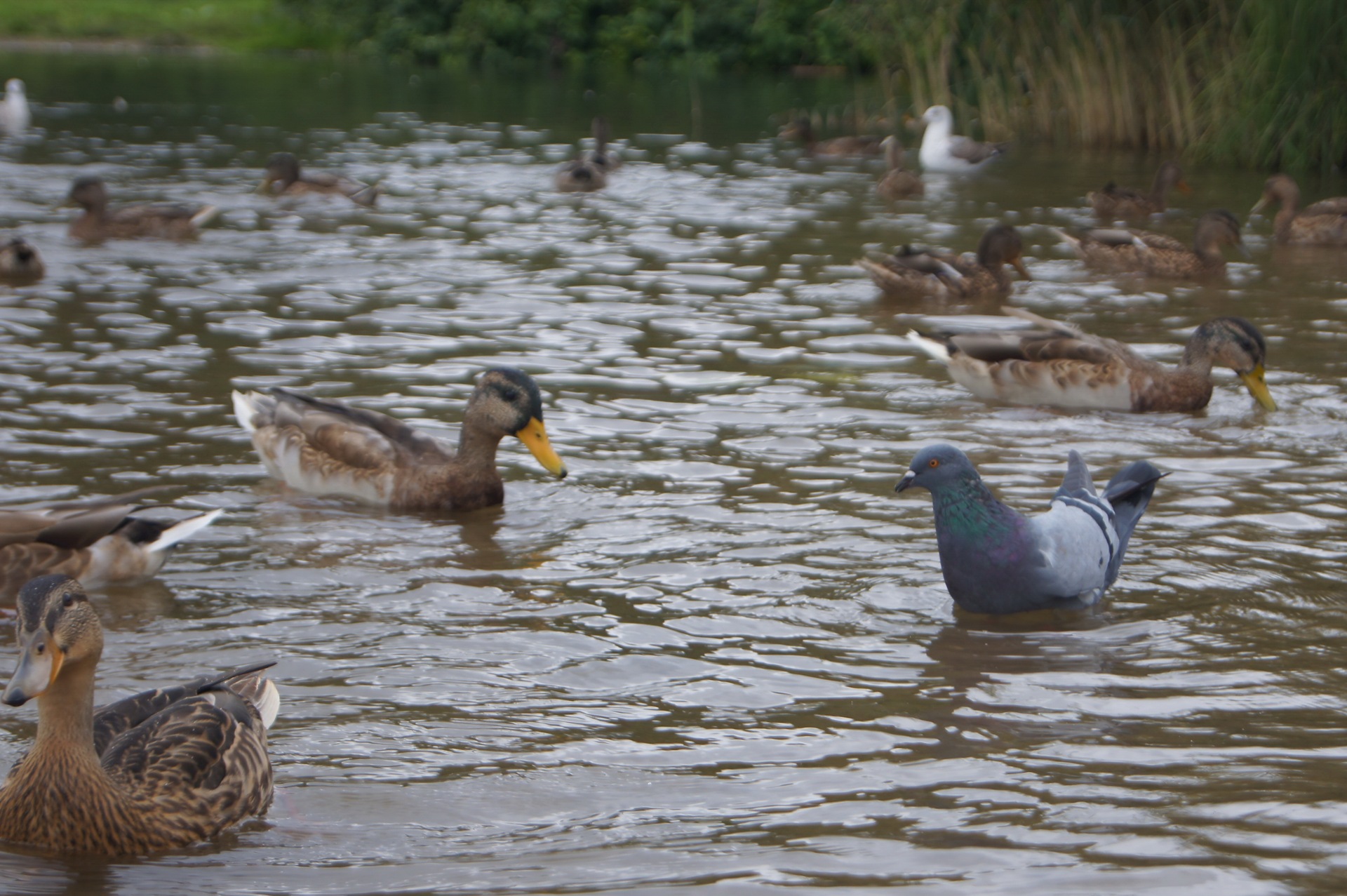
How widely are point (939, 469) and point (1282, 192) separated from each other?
11.1 metres

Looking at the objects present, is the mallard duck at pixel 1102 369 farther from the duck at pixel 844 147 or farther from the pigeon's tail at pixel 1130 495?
the duck at pixel 844 147

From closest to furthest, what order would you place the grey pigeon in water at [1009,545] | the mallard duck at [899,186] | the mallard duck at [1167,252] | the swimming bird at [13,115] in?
the grey pigeon in water at [1009,545]
the mallard duck at [1167,252]
the mallard duck at [899,186]
the swimming bird at [13,115]

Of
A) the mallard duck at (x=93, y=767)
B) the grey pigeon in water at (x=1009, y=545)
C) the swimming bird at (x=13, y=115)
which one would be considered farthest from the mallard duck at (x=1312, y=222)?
the swimming bird at (x=13, y=115)

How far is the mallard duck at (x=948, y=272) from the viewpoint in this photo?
42.9 feet

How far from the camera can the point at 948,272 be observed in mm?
13062

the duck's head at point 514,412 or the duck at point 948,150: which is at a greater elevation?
the duck at point 948,150

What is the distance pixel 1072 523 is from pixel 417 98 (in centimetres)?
3142

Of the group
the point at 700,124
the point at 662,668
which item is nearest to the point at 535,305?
the point at 662,668

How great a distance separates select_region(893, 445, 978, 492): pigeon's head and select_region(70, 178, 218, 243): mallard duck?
11.2 m

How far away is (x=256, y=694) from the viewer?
5066 mm

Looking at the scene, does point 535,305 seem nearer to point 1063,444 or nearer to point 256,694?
point 1063,444

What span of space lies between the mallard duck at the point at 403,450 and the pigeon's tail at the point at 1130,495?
8.81 feet

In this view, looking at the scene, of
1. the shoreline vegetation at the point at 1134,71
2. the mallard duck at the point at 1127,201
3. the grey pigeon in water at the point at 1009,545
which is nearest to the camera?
the grey pigeon in water at the point at 1009,545

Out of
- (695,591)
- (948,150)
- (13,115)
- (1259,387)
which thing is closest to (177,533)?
(695,591)
